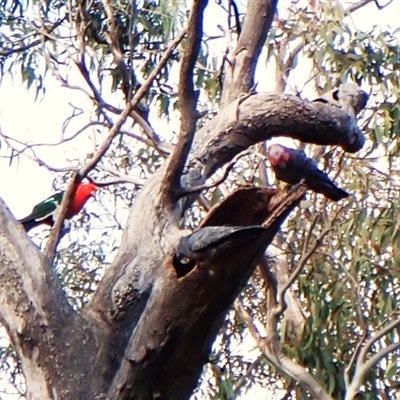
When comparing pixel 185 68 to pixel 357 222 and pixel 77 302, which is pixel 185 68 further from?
pixel 77 302

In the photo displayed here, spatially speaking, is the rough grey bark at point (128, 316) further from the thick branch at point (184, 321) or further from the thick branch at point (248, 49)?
the thick branch at point (248, 49)

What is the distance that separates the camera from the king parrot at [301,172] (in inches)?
86.1

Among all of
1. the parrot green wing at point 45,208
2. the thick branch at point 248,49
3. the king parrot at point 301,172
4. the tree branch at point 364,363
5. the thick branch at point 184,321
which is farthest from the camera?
the tree branch at point 364,363

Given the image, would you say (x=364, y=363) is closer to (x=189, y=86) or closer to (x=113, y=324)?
(x=113, y=324)

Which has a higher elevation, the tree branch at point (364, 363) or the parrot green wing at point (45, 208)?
the parrot green wing at point (45, 208)

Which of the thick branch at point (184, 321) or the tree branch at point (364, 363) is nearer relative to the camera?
the thick branch at point (184, 321)

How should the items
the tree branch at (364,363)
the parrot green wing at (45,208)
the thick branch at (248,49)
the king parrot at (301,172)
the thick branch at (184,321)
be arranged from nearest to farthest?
the thick branch at (184,321)
the king parrot at (301,172)
the thick branch at (248,49)
the parrot green wing at (45,208)
the tree branch at (364,363)

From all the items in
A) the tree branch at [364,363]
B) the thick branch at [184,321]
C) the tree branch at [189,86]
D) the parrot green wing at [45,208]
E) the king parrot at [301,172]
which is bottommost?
the thick branch at [184,321]

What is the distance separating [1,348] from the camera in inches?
174

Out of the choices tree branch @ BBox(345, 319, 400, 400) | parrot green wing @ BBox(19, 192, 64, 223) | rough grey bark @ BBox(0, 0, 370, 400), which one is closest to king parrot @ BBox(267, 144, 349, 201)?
rough grey bark @ BBox(0, 0, 370, 400)

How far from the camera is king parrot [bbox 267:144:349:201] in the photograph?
2.19 m

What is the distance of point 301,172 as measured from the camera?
219 centimetres

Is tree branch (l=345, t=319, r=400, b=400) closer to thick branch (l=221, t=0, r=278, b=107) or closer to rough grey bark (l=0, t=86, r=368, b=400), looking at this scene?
thick branch (l=221, t=0, r=278, b=107)

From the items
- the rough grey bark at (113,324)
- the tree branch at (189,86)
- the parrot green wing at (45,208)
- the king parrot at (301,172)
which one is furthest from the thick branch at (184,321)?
the parrot green wing at (45,208)
